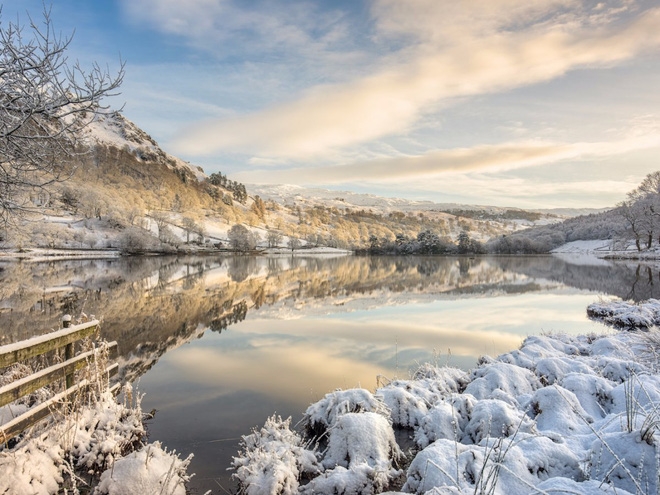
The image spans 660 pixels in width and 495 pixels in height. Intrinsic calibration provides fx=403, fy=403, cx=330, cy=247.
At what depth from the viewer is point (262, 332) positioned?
49.5 feet

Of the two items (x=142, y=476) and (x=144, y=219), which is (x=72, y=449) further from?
(x=144, y=219)

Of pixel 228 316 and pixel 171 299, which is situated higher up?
pixel 171 299

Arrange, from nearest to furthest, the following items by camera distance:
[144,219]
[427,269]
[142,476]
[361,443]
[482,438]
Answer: [142,476] → [482,438] → [361,443] → [427,269] → [144,219]

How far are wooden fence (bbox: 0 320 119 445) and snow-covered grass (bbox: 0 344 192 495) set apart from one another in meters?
0.19

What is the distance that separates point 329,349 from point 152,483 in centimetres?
817

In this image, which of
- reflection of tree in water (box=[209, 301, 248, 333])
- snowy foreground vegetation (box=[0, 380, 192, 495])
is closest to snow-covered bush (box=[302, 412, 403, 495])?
snowy foreground vegetation (box=[0, 380, 192, 495])

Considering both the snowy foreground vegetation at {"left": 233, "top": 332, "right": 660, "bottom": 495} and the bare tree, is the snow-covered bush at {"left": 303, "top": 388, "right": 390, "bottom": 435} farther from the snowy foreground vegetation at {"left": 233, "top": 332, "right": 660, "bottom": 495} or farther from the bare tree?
the bare tree

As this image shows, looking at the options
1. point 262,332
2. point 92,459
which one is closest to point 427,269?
point 262,332

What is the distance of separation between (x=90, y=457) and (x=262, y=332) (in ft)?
32.0

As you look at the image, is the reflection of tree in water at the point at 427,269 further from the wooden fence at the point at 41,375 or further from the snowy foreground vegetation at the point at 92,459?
the snowy foreground vegetation at the point at 92,459

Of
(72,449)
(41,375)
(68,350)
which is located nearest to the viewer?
(72,449)

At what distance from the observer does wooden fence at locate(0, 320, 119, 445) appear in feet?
16.9

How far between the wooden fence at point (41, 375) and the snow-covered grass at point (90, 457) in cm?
19

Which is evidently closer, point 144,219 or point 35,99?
point 35,99
